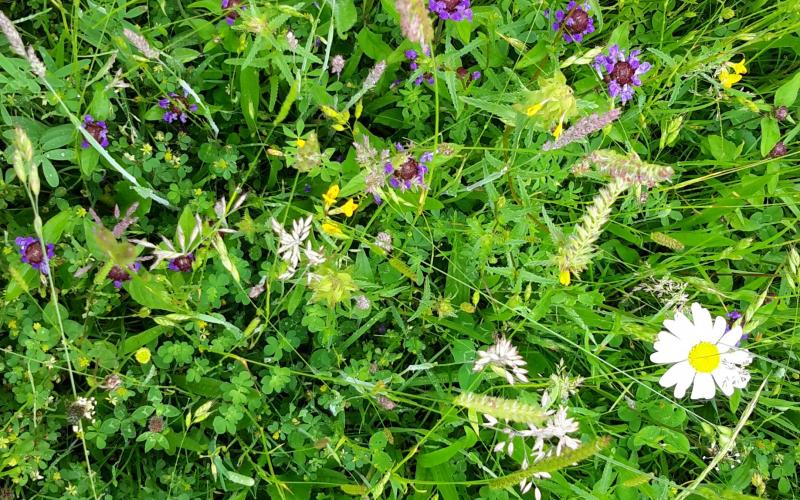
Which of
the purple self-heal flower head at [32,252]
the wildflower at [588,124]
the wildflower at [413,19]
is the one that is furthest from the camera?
the purple self-heal flower head at [32,252]

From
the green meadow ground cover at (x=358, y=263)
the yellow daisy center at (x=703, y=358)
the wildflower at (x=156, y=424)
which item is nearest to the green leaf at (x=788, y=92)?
the green meadow ground cover at (x=358, y=263)

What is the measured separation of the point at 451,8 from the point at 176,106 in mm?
834

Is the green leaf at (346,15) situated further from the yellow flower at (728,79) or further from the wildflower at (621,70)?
the yellow flower at (728,79)

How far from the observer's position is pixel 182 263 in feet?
5.58

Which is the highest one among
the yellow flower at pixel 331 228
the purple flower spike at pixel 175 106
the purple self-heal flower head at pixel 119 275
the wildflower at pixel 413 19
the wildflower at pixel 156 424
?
the wildflower at pixel 413 19

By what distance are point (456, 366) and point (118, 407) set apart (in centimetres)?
102

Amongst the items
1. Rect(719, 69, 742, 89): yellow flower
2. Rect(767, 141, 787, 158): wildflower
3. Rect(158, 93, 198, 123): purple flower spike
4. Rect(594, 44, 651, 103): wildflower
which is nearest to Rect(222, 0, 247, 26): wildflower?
Rect(158, 93, 198, 123): purple flower spike

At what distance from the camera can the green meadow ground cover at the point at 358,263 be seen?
1.66 m

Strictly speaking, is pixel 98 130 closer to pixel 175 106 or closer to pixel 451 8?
pixel 175 106

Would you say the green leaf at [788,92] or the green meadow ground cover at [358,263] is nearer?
the green meadow ground cover at [358,263]

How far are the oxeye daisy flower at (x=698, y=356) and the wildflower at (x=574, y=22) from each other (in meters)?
0.87

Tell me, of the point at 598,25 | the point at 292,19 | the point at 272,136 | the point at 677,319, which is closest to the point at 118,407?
the point at 272,136

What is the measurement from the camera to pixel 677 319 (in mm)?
1738

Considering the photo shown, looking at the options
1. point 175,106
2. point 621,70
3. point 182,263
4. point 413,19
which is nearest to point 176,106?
point 175,106
